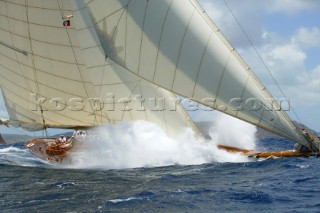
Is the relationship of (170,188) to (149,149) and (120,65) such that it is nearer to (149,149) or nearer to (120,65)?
(120,65)

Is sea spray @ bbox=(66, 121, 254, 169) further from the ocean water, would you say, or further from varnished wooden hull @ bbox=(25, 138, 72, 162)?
varnished wooden hull @ bbox=(25, 138, 72, 162)

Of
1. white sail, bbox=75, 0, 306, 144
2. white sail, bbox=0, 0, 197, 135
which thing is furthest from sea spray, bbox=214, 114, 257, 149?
white sail, bbox=75, 0, 306, 144

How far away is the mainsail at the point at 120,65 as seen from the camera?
16.0 metres

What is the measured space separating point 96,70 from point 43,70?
3.98 m

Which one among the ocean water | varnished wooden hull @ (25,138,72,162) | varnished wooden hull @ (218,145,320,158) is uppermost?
varnished wooden hull @ (25,138,72,162)

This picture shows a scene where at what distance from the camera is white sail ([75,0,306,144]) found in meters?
15.9

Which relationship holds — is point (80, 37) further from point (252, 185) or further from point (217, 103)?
point (252, 185)

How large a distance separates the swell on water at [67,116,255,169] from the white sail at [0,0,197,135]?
0.52 m

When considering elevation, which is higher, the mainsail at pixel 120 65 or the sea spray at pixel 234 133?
the mainsail at pixel 120 65

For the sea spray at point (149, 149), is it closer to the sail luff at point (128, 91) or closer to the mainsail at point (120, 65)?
the sail luff at point (128, 91)

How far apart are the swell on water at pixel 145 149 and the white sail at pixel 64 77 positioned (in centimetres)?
52

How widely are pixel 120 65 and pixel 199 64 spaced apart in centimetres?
368

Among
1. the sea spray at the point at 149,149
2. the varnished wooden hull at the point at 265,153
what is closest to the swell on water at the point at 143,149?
the sea spray at the point at 149,149

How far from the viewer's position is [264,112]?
15.9 m
